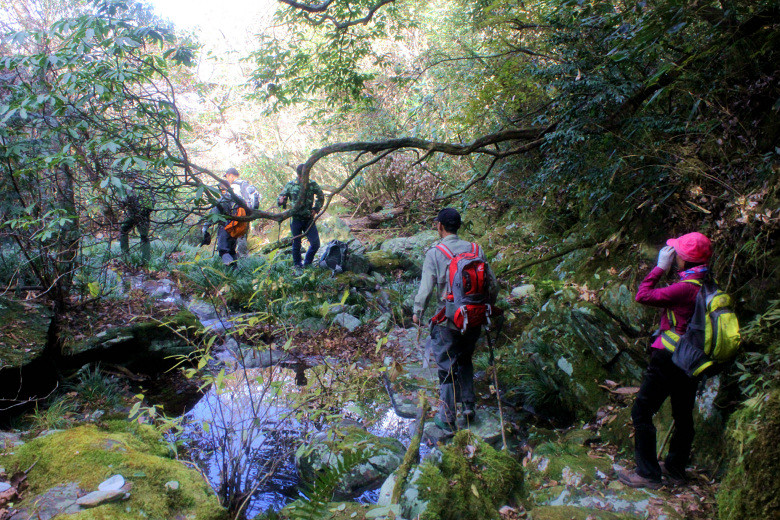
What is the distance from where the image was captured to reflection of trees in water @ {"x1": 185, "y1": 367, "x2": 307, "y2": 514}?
3.07m

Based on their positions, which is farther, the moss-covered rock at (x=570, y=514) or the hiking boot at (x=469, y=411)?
the hiking boot at (x=469, y=411)

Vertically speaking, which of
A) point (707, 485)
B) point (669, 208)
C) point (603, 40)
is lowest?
point (707, 485)

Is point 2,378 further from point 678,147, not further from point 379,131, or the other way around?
point 379,131

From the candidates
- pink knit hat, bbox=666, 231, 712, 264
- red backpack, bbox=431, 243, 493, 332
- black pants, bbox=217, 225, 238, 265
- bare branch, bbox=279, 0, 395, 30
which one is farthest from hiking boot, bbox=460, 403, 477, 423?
black pants, bbox=217, 225, 238, 265

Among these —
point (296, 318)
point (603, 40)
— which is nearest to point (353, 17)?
point (603, 40)

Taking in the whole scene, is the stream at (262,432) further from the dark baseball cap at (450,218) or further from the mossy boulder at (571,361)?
the dark baseball cap at (450,218)

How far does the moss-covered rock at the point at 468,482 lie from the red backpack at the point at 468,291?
1.38 meters

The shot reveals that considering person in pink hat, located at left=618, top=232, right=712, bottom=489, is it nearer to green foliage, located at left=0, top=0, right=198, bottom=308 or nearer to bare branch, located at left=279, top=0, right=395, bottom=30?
green foliage, located at left=0, top=0, right=198, bottom=308

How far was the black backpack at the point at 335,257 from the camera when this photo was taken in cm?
952

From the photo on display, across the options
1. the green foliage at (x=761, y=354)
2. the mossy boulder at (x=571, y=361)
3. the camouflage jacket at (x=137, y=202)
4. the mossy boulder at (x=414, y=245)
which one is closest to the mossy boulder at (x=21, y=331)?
Result: the camouflage jacket at (x=137, y=202)

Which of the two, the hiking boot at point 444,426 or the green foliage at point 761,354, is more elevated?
the green foliage at point 761,354

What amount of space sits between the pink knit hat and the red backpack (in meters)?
1.62

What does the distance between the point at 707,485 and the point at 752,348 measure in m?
1.02

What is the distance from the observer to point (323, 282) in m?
8.74
